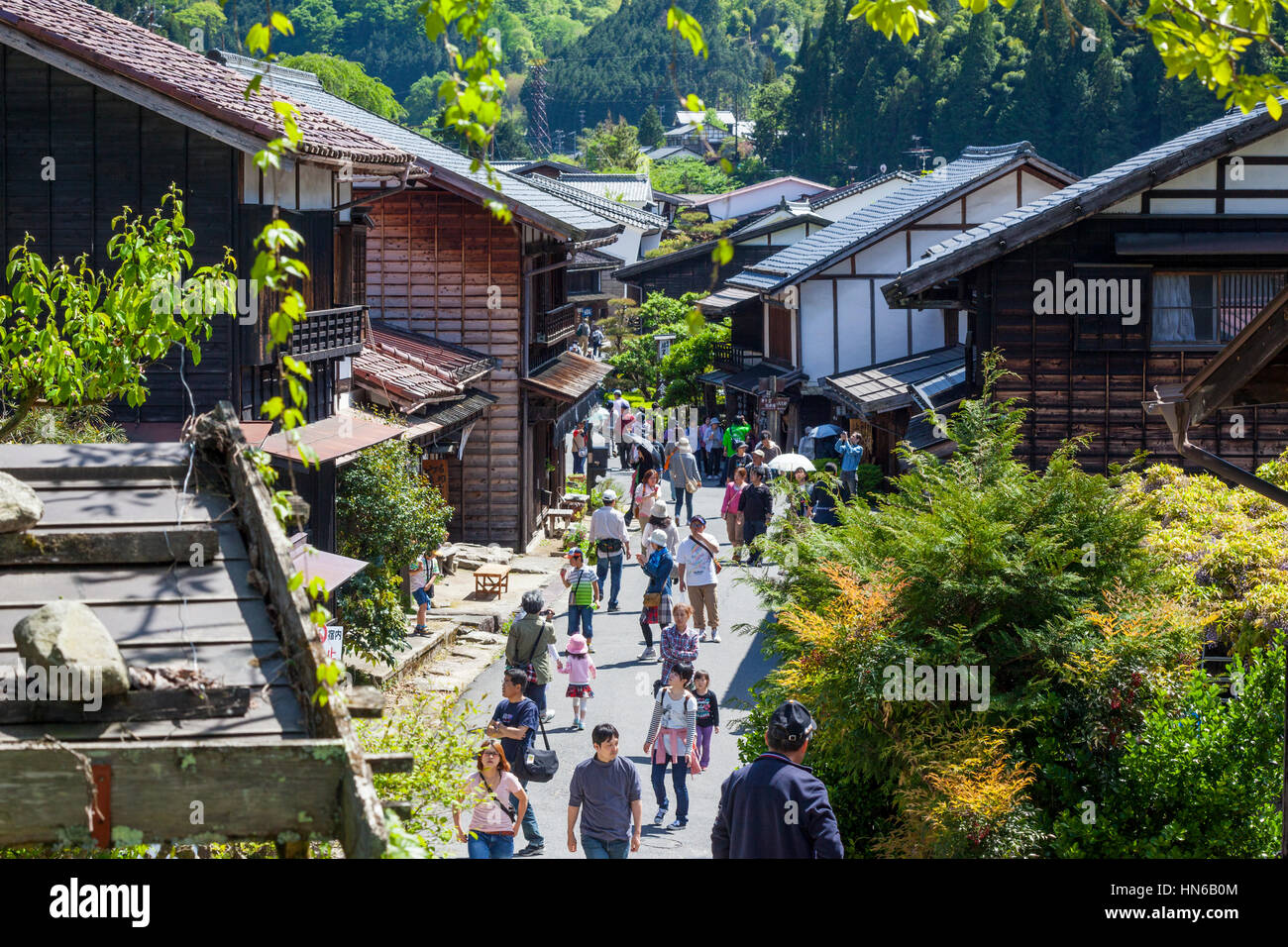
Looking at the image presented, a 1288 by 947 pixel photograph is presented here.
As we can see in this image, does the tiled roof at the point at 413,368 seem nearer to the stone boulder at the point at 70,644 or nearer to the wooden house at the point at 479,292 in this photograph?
the wooden house at the point at 479,292

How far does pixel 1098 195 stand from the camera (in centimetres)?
1822

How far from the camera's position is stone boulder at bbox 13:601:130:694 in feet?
16.0

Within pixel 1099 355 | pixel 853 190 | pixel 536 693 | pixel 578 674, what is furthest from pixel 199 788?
pixel 853 190

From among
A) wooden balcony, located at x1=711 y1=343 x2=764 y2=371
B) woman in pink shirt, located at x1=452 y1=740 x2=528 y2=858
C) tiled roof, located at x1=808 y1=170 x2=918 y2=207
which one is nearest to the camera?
woman in pink shirt, located at x1=452 y1=740 x2=528 y2=858

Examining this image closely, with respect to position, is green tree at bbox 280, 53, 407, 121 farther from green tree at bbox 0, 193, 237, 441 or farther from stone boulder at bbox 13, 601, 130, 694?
stone boulder at bbox 13, 601, 130, 694

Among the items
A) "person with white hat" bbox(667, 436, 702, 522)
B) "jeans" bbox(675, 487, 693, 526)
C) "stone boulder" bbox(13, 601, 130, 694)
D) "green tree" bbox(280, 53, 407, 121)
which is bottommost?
"stone boulder" bbox(13, 601, 130, 694)

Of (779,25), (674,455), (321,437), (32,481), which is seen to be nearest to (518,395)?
(674,455)

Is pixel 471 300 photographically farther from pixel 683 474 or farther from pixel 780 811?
pixel 780 811

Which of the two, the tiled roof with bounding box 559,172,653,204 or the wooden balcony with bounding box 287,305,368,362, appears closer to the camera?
the wooden balcony with bounding box 287,305,368,362

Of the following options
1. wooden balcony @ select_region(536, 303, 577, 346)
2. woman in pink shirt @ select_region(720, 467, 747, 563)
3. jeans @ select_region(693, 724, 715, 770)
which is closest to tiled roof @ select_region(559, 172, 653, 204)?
wooden balcony @ select_region(536, 303, 577, 346)

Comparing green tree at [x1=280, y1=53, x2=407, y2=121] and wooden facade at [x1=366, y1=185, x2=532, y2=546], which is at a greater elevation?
green tree at [x1=280, y1=53, x2=407, y2=121]

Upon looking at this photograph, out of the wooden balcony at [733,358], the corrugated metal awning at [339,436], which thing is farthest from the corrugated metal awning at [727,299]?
the corrugated metal awning at [339,436]

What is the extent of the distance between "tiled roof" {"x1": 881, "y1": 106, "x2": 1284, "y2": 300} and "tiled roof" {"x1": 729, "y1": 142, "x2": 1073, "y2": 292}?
10.2 meters

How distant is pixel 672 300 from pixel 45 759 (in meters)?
52.8
